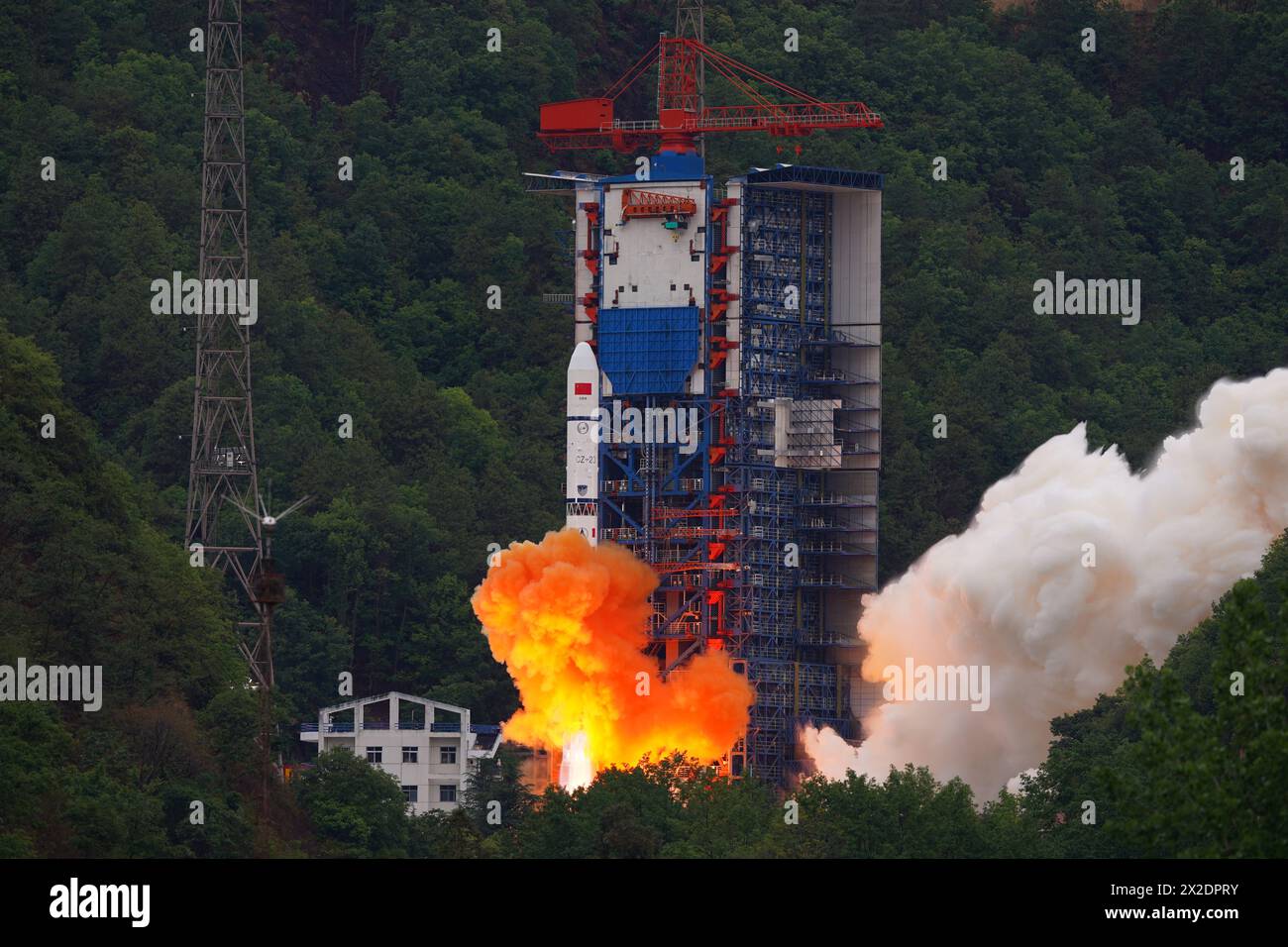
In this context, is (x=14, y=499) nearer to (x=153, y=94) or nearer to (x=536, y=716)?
(x=536, y=716)

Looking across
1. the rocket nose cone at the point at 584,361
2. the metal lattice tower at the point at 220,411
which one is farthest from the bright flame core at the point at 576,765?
the rocket nose cone at the point at 584,361

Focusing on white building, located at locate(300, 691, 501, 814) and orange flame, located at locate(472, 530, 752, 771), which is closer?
orange flame, located at locate(472, 530, 752, 771)

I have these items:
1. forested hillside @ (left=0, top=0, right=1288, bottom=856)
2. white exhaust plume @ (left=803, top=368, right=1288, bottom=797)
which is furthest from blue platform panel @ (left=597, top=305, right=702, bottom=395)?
forested hillside @ (left=0, top=0, right=1288, bottom=856)

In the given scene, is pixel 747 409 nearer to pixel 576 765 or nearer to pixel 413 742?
pixel 576 765

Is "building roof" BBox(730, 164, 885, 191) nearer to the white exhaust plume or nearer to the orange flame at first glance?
the white exhaust plume

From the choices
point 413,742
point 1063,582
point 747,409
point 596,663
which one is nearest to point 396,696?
point 413,742

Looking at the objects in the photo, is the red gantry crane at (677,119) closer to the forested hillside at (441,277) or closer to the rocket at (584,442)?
the rocket at (584,442)

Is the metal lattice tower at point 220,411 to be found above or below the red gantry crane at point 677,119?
below

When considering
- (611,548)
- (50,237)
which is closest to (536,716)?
(611,548)
